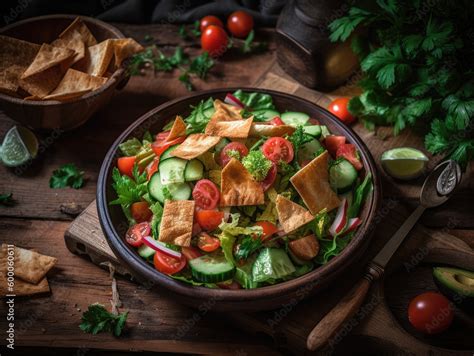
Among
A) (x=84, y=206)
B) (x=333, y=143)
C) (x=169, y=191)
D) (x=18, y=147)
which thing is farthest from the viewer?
(x=18, y=147)

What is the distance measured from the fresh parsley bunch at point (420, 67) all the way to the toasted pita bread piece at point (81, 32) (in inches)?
84.3

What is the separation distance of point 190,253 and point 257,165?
0.72m

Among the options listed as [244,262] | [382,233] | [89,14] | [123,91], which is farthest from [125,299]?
[89,14]

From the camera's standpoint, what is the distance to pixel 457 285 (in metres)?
3.68

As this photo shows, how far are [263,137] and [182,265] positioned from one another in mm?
1106

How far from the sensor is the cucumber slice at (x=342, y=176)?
3912mm

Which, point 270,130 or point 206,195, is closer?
point 206,195

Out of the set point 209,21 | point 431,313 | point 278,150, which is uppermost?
point 278,150

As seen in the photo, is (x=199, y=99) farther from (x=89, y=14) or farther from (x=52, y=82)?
(x=89, y=14)

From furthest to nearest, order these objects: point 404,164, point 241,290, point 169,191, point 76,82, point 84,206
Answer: point 76,82
point 84,206
point 404,164
point 169,191
point 241,290

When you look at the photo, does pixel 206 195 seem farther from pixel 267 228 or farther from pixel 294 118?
pixel 294 118

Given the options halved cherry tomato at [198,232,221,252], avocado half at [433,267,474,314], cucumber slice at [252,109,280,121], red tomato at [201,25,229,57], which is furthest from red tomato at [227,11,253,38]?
Answer: avocado half at [433,267,474,314]

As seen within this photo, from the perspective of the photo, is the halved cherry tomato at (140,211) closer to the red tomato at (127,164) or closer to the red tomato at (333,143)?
the red tomato at (127,164)

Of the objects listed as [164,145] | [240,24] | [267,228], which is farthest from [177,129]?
[240,24]
